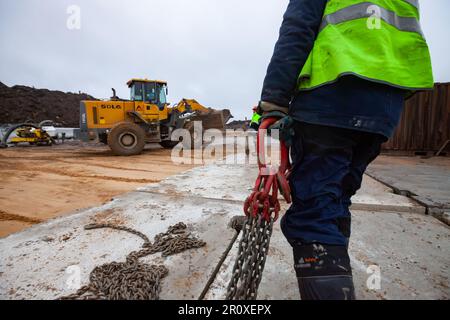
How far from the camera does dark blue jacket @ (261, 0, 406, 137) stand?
891 millimetres

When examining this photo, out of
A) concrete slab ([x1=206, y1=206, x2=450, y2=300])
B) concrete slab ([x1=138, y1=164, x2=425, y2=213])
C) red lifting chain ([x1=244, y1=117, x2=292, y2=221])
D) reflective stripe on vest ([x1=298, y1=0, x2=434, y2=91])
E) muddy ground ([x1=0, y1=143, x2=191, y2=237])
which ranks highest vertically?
reflective stripe on vest ([x1=298, y1=0, x2=434, y2=91])

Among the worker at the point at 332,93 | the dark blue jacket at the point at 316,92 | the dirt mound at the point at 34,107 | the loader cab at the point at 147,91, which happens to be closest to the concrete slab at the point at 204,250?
the worker at the point at 332,93

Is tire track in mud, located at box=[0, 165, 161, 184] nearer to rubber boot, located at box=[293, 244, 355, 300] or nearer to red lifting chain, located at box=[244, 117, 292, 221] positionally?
red lifting chain, located at box=[244, 117, 292, 221]

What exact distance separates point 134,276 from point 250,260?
70 centimetres

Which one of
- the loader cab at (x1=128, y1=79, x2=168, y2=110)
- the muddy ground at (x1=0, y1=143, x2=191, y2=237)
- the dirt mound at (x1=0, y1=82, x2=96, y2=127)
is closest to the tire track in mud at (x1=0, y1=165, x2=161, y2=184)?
the muddy ground at (x1=0, y1=143, x2=191, y2=237)

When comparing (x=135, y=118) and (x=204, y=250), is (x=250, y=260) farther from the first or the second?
(x=135, y=118)

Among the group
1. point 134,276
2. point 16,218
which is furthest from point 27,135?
point 134,276

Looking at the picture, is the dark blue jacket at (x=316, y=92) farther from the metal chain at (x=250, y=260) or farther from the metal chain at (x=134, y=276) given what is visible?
the metal chain at (x=134, y=276)

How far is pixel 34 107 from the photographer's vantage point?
23.3 metres

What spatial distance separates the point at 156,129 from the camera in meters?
9.20

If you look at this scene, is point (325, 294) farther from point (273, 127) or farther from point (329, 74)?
point (329, 74)

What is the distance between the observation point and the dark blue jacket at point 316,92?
89cm

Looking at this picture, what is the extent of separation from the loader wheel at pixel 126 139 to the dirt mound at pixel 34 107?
62.1 ft

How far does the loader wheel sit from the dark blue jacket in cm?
801
